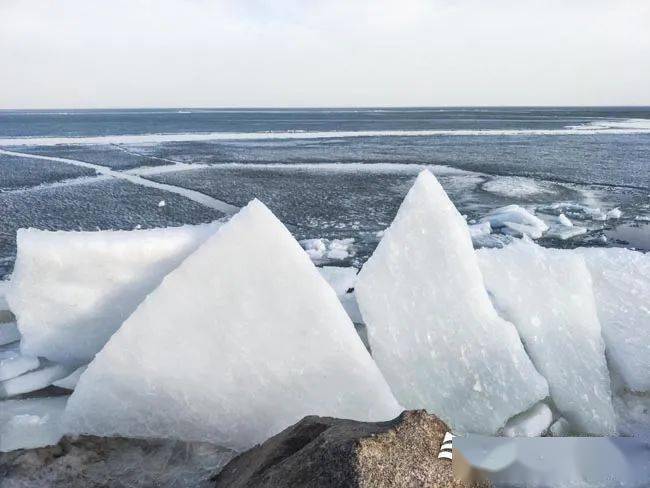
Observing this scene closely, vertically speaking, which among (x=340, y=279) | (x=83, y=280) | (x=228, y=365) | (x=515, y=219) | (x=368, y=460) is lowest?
(x=515, y=219)

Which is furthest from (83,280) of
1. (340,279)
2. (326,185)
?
(326,185)

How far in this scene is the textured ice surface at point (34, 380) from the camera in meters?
2.93

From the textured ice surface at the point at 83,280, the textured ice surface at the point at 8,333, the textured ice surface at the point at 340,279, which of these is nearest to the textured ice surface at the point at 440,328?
the textured ice surface at the point at 340,279

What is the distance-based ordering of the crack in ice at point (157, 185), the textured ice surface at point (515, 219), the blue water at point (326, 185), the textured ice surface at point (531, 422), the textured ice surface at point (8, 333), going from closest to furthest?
the textured ice surface at point (531, 422) → the textured ice surface at point (8, 333) → the textured ice surface at point (515, 219) → the blue water at point (326, 185) → the crack in ice at point (157, 185)

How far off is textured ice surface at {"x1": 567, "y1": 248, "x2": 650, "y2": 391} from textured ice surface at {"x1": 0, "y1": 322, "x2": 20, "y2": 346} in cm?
386

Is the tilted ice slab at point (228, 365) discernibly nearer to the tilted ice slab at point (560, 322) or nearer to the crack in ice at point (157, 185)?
the tilted ice slab at point (560, 322)

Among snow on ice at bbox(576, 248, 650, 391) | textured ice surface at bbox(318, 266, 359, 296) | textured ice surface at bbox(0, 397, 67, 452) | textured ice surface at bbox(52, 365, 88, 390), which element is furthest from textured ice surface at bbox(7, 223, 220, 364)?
snow on ice at bbox(576, 248, 650, 391)

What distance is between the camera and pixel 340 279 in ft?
14.3

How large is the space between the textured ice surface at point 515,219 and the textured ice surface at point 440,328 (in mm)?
5677

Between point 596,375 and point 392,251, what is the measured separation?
137 cm

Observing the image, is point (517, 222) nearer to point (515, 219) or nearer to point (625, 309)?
point (515, 219)

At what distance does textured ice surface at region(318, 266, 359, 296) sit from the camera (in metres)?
4.15

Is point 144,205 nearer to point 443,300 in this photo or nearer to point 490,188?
point 490,188

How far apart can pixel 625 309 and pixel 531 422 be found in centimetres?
113
